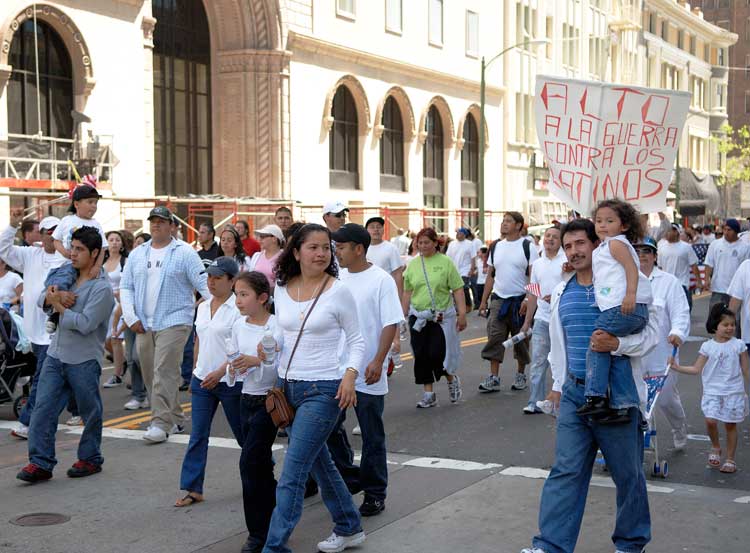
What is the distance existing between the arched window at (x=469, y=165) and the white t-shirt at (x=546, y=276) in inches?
1365

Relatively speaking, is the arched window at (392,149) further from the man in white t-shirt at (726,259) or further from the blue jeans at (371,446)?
the blue jeans at (371,446)

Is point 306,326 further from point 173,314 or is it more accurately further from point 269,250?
point 269,250

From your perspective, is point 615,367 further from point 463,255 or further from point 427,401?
point 463,255

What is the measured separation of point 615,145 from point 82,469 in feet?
18.6

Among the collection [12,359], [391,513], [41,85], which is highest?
[41,85]

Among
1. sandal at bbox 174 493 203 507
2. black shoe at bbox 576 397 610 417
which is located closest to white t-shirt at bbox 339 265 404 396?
sandal at bbox 174 493 203 507

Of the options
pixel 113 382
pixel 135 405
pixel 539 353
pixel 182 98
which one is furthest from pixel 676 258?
pixel 182 98

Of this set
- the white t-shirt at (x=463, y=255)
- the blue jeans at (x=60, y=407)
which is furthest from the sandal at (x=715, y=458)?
the white t-shirt at (x=463, y=255)

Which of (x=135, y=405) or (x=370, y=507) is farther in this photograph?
(x=135, y=405)

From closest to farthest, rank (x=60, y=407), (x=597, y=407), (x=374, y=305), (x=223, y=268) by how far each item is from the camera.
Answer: (x=597, y=407) → (x=374, y=305) → (x=223, y=268) → (x=60, y=407)

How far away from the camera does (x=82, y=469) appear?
310 inches

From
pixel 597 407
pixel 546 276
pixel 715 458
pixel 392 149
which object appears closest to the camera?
pixel 597 407

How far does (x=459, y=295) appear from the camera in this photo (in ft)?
35.6

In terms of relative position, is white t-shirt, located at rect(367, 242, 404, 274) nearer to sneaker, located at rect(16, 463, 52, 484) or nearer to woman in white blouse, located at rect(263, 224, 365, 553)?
sneaker, located at rect(16, 463, 52, 484)
